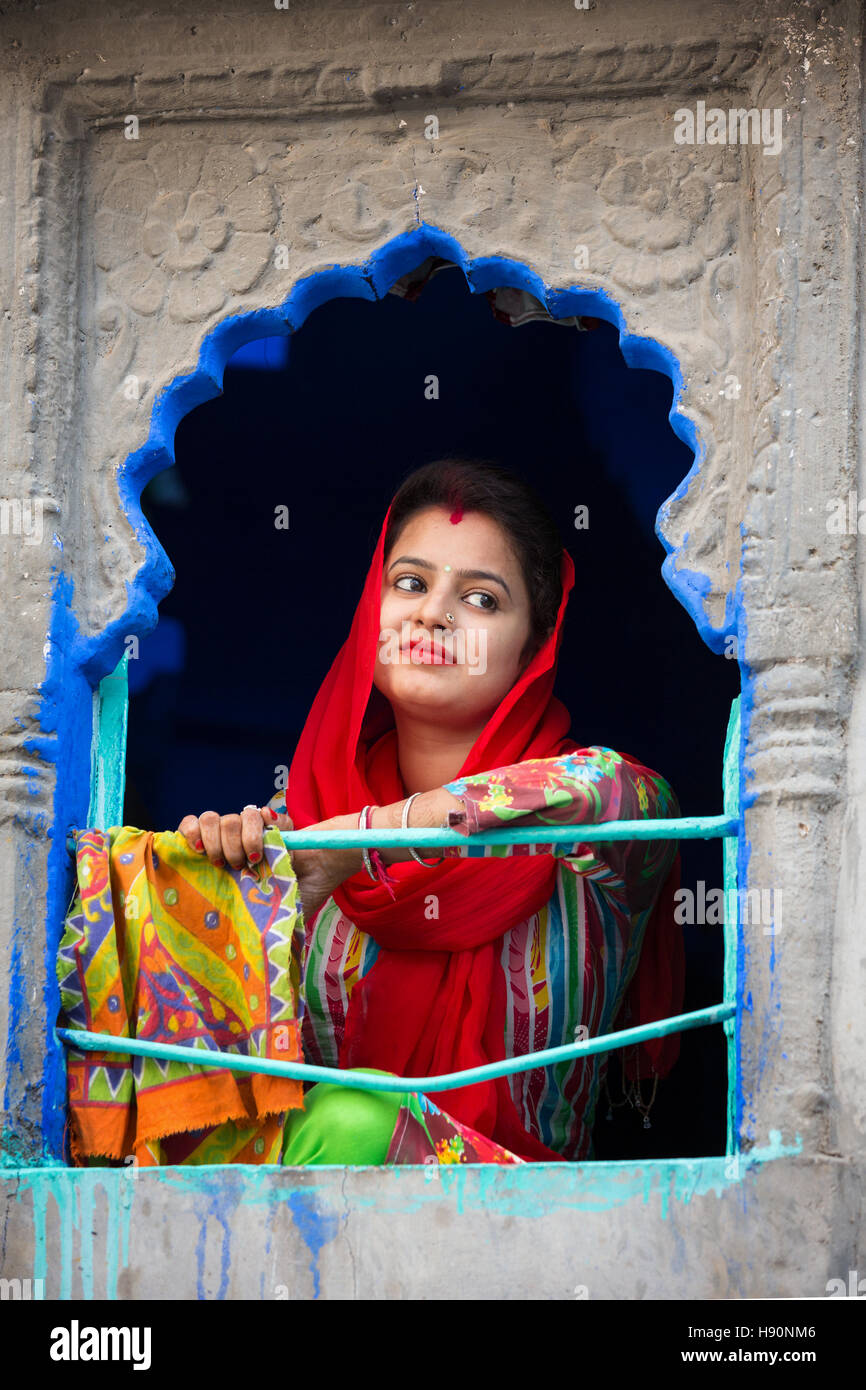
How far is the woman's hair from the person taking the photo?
4039 mm

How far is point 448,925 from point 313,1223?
2.79ft

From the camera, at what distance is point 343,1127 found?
3.10 m

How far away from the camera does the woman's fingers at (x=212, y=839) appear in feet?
10.6

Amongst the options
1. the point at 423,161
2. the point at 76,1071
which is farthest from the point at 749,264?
the point at 76,1071

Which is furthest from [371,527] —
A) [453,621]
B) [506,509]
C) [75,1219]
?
[75,1219]

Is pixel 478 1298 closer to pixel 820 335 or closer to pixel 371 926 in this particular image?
pixel 371 926

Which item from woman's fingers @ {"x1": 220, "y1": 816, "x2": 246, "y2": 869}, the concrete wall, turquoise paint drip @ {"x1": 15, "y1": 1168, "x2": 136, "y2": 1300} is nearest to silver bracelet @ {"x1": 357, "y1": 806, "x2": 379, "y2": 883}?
woman's fingers @ {"x1": 220, "y1": 816, "x2": 246, "y2": 869}

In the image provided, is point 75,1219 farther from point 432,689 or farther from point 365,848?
point 432,689

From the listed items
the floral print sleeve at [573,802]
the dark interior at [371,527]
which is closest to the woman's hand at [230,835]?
the floral print sleeve at [573,802]

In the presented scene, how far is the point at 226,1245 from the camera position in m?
2.93

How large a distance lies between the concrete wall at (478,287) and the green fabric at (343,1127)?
0.15 meters

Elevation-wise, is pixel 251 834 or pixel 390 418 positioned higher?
pixel 390 418

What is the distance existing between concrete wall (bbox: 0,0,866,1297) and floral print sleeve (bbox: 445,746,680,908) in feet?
0.89

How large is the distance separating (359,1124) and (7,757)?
97cm
